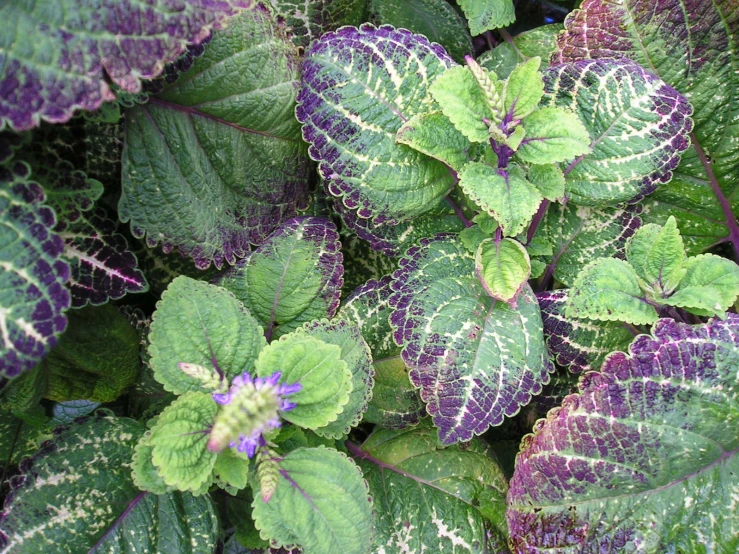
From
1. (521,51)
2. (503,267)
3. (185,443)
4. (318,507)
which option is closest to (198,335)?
(185,443)

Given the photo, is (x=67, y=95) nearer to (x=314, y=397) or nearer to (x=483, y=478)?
(x=314, y=397)

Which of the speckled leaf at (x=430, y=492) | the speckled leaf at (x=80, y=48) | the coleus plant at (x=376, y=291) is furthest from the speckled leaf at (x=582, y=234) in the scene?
the speckled leaf at (x=80, y=48)

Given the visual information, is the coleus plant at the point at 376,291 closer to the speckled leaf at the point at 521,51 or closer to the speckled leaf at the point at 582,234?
the speckled leaf at the point at 582,234

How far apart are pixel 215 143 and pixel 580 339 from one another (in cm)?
80

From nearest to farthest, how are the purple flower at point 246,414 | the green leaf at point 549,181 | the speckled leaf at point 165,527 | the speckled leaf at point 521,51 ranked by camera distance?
the purple flower at point 246,414 → the speckled leaf at point 165,527 → the green leaf at point 549,181 → the speckled leaf at point 521,51

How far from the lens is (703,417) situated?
3.58 feet

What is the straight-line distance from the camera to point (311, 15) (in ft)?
4.54

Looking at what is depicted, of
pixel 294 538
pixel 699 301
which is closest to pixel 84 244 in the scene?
pixel 294 538

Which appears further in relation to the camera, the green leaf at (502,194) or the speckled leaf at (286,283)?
the speckled leaf at (286,283)

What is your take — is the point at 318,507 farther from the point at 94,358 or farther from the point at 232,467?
the point at 94,358

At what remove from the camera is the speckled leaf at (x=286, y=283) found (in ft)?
4.07

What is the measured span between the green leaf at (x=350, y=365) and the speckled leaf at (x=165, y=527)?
250 millimetres

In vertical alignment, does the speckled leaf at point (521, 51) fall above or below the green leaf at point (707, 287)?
above

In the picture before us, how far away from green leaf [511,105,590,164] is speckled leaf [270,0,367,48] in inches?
20.6
